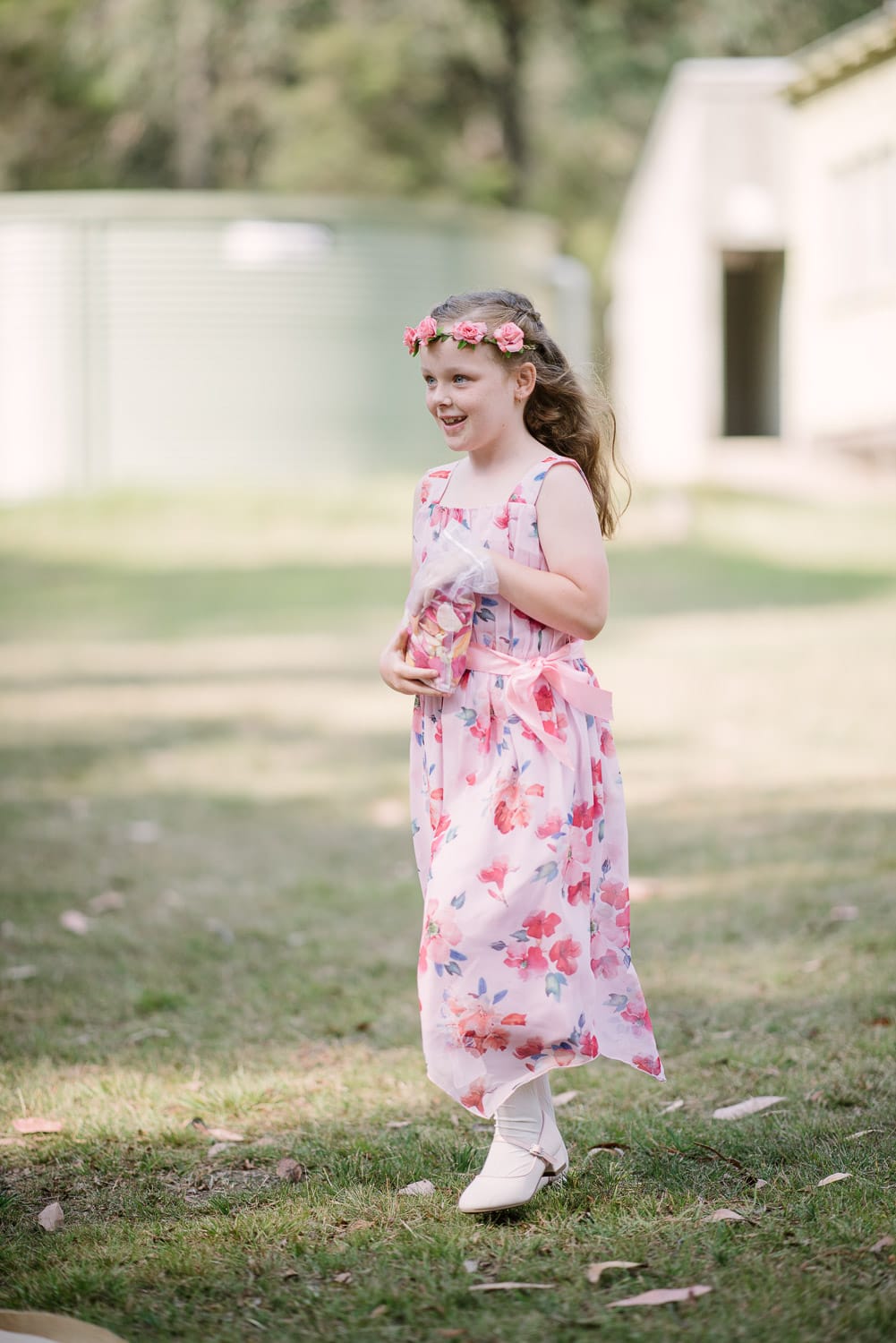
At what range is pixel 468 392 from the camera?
9.48 feet

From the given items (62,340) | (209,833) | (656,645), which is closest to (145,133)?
(62,340)

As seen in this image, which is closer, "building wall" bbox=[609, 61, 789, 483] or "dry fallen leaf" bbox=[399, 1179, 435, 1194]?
"dry fallen leaf" bbox=[399, 1179, 435, 1194]

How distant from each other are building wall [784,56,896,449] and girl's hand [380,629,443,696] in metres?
14.1

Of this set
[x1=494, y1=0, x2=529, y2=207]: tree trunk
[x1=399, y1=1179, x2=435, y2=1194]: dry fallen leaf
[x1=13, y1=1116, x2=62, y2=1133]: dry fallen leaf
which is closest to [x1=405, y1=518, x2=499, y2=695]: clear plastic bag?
[x1=399, y1=1179, x2=435, y2=1194]: dry fallen leaf

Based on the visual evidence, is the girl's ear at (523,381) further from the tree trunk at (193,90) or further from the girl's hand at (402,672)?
the tree trunk at (193,90)

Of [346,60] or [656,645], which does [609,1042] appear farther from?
[346,60]

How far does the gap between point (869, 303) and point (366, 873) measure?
1255 cm

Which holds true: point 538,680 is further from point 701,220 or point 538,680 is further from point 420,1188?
point 701,220

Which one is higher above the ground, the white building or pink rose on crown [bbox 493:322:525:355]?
the white building

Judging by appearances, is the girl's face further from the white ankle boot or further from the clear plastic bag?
the white ankle boot

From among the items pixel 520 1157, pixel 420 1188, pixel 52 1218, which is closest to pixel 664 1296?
pixel 520 1157

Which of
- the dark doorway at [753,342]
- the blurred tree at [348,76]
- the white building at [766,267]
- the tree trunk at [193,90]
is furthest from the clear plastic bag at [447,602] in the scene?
the tree trunk at [193,90]

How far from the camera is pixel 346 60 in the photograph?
26.6 m

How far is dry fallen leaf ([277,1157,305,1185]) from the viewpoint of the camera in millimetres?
3096
